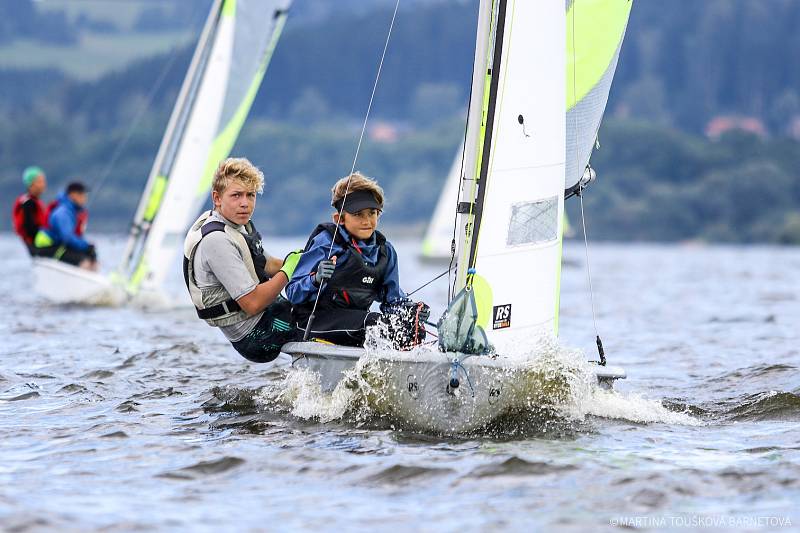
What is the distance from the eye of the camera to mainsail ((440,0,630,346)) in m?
5.92

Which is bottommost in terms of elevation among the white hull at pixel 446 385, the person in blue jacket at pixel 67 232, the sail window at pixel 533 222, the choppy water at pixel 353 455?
the choppy water at pixel 353 455

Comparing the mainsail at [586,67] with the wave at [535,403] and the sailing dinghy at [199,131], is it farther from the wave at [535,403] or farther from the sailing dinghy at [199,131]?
the sailing dinghy at [199,131]

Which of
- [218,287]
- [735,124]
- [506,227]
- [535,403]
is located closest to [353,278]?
[218,287]

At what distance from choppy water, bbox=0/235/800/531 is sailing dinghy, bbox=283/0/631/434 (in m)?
0.17

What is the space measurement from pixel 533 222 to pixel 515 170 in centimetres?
28

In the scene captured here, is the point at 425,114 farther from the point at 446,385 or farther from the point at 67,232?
the point at 446,385

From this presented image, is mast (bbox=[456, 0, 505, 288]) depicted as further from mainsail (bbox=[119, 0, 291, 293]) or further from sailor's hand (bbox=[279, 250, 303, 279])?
mainsail (bbox=[119, 0, 291, 293])

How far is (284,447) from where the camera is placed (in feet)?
18.1

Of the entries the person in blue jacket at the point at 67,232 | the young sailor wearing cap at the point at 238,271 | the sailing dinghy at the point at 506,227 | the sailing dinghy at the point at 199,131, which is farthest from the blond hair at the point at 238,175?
the person in blue jacket at the point at 67,232

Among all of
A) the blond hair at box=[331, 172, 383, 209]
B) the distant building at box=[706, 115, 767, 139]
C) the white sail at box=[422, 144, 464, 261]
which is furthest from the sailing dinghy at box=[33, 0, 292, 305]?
the distant building at box=[706, 115, 767, 139]

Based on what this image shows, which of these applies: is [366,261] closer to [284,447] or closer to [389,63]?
[284,447]

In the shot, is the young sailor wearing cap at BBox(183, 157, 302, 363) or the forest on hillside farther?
the forest on hillside

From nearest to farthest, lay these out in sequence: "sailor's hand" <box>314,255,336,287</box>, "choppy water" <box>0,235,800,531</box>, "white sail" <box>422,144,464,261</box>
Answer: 1. "choppy water" <box>0,235,800,531</box>
2. "sailor's hand" <box>314,255,336,287</box>
3. "white sail" <box>422,144,464,261</box>

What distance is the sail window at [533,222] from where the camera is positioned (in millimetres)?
5992
